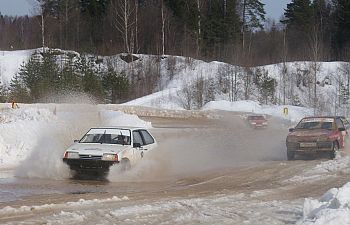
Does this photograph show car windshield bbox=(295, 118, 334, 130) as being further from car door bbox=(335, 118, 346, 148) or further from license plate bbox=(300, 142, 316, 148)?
license plate bbox=(300, 142, 316, 148)

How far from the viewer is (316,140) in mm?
19438

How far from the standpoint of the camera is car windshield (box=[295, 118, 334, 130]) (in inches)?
806

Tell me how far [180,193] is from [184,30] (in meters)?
64.4

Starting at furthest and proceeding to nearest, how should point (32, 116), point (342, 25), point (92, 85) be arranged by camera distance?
point (342, 25)
point (92, 85)
point (32, 116)

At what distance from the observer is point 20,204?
10570 millimetres

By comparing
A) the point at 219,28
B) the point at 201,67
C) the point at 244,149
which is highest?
the point at 219,28

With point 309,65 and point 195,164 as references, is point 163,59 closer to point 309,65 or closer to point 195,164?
point 309,65

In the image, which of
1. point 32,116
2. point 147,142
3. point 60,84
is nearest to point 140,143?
point 147,142

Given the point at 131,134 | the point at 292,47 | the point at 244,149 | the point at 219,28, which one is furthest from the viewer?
the point at 292,47

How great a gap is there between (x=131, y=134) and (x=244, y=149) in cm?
1016

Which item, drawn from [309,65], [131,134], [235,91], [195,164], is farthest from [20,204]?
[309,65]

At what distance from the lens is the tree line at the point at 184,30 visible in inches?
2938

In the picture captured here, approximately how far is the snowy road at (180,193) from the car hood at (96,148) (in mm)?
597

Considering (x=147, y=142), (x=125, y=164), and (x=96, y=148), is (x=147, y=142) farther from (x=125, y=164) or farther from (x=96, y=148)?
(x=96, y=148)
